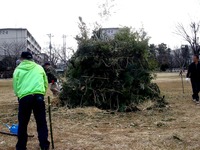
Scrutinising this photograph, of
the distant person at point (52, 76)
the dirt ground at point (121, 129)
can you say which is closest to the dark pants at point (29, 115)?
the dirt ground at point (121, 129)

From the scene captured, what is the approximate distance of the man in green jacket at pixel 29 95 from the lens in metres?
4.47

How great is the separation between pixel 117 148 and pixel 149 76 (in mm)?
5352

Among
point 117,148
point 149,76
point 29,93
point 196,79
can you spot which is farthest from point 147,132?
point 196,79

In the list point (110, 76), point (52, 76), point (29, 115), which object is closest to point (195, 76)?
point (110, 76)

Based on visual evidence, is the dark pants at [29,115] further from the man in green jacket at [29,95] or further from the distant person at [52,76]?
the distant person at [52,76]

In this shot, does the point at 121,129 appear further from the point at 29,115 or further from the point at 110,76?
the point at 110,76

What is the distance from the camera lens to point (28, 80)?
14.8 feet

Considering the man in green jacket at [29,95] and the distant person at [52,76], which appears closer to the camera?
the man in green jacket at [29,95]

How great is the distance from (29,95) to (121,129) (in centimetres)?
251

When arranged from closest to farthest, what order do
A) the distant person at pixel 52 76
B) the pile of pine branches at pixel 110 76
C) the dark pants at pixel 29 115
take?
the dark pants at pixel 29 115 → the pile of pine branches at pixel 110 76 → the distant person at pixel 52 76

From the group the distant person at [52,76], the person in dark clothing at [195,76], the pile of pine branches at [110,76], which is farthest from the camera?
the distant person at [52,76]

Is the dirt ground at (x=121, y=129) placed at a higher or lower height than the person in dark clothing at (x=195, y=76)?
lower

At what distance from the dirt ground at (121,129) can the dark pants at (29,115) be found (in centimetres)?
39

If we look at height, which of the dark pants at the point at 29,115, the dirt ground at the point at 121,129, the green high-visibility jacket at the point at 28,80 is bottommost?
the dirt ground at the point at 121,129
